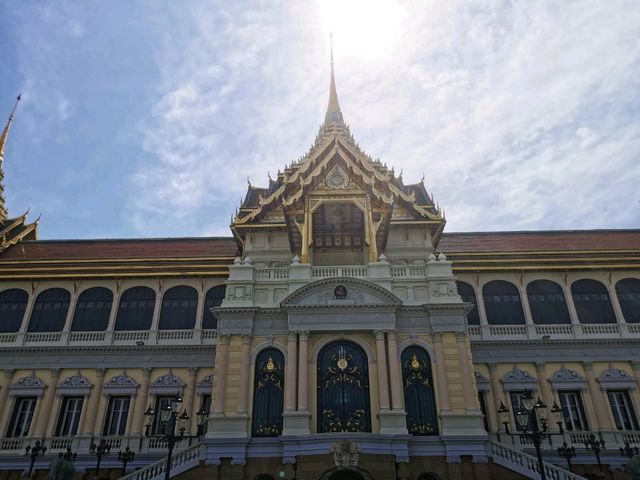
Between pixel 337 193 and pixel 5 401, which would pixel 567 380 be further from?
pixel 5 401

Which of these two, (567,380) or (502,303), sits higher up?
(502,303)

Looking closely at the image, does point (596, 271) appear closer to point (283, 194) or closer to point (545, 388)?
point (545, 388)

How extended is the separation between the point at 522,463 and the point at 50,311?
79.8 feet

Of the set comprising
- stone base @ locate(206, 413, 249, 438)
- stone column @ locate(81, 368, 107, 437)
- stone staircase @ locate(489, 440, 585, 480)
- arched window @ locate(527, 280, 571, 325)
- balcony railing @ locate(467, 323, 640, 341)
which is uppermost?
arched window @ locate(527, 280, 571, 325)

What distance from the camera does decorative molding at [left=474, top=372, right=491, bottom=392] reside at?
24.0 meters

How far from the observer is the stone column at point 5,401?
2409 cm

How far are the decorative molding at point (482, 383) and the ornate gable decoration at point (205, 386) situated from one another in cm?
1326

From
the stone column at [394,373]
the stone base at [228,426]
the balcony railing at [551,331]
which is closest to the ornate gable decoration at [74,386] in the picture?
the stone base at [228,426]

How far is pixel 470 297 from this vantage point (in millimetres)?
26688

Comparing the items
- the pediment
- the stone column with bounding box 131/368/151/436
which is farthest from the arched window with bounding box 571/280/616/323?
the stone column with bounding box 131/368/151/436

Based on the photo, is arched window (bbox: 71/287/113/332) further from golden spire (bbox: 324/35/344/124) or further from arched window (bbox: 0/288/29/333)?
golden spire (bbox: 324/35/344/124)

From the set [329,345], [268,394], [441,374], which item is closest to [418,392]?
[441,374]

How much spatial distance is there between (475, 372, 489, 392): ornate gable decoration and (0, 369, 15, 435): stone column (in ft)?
76.0

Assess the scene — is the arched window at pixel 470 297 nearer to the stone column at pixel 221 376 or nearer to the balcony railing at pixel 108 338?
the stone column at pixel 221 376
